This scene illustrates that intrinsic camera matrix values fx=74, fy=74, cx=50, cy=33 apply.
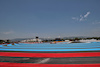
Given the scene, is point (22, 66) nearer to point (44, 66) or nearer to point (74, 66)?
point (44, 66)

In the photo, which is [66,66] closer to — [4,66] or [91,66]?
[91,66]

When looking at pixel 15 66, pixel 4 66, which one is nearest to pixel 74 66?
pixel 15 66

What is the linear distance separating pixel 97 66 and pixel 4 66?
6864 mm

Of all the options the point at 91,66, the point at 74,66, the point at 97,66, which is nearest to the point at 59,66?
the point at 74,66

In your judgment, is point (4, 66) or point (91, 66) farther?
point (4, 66)

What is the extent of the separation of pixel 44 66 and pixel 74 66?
220cm

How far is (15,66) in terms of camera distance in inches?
222

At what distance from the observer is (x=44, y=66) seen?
18.2 ft

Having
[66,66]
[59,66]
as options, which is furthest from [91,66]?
[59,66]

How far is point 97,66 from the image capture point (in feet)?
17.4

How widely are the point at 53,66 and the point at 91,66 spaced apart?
2700mm

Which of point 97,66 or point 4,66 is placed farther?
point 4,66

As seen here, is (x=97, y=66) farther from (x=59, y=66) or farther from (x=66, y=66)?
(x=59, y=66)

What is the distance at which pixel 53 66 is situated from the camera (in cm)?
553
